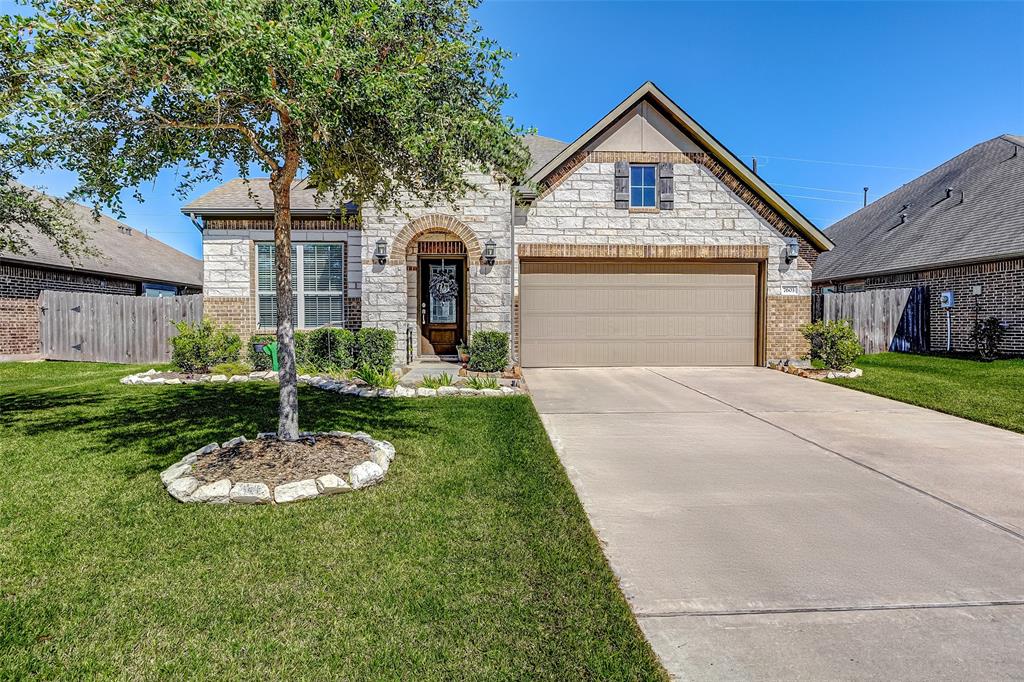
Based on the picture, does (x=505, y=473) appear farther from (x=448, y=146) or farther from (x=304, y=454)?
(x=448, y=146)

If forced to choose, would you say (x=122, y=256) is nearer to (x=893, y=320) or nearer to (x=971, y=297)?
(x=893, y=320)

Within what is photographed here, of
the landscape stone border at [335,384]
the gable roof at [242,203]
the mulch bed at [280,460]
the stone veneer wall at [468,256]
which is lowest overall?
the mulch bed at [280,460]

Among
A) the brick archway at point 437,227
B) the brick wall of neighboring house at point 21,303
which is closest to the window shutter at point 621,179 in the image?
the brick archway at point 437,227

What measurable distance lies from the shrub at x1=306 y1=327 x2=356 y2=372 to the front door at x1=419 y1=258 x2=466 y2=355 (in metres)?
2.33

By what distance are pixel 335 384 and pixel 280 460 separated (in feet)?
15.7

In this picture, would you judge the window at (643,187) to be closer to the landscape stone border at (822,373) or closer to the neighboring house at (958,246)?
the landscape stone border at (822,373)

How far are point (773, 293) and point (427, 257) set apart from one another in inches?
329

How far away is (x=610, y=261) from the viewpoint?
12.9 meters

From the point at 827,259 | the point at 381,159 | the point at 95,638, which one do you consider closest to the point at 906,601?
the point at 95,638

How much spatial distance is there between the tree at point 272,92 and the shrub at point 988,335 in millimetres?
14799

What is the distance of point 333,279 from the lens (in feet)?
41.3

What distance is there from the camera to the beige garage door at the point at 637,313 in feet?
42.2

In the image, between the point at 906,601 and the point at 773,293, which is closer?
the point at 906,601

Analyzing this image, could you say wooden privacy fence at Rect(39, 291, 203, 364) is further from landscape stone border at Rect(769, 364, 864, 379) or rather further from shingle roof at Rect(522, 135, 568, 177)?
landscape stone border at Rect(769, 364, 864, 379)
